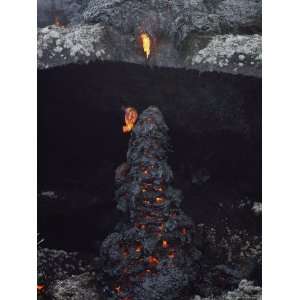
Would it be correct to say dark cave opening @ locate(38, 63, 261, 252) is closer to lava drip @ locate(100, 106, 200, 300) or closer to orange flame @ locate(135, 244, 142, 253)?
lava drip @ locate(100, 106, 200, 300)

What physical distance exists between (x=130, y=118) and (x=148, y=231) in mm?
1119

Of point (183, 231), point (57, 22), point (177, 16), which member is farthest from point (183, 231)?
point (57, 22)

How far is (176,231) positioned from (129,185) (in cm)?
64

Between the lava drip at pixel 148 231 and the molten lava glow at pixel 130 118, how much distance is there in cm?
5

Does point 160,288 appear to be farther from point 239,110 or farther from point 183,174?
point 239,110

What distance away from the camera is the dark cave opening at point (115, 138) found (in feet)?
15.4

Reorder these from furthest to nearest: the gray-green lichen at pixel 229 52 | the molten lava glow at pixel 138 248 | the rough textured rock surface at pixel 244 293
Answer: the gray-green lichen at pixel 229 52 → the molten lava glow at pixel 138 248 → the rough textured rock surface at pixel 244 293

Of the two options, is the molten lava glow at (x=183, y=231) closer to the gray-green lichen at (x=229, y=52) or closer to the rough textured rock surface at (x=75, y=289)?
the rough textured rock surface at (x=75, y=289)

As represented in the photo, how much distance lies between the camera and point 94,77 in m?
4.78

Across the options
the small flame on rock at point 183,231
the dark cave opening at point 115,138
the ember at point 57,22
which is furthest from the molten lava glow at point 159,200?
the ember at point 57,22

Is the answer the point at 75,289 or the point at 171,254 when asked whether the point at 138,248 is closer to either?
the point at 171,254

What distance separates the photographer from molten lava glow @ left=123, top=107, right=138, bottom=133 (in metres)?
4.75

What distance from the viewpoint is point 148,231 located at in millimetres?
4613
